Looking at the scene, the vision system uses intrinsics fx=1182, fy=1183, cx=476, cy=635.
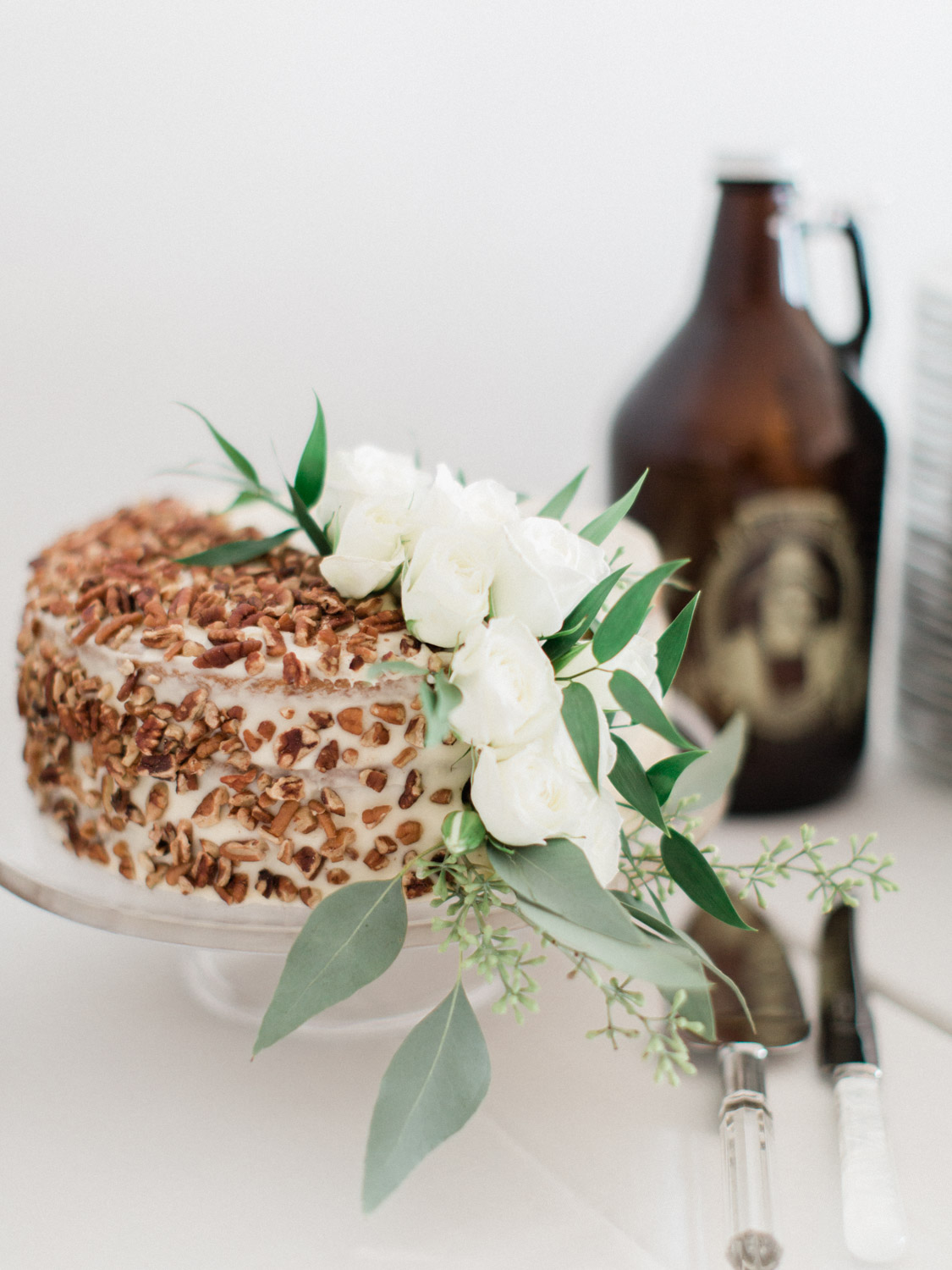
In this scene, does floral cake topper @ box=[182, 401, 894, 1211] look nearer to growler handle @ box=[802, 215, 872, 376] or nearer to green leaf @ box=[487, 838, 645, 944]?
green leaf @ box=[487, 838, 645, 944]

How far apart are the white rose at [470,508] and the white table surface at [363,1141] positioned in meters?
0.26

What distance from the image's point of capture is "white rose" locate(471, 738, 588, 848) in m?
0.41

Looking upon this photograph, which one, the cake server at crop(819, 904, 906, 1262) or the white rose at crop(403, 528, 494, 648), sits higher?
the white rose at crop(403, 528, 494, 648)

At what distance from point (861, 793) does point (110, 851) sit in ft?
1.76

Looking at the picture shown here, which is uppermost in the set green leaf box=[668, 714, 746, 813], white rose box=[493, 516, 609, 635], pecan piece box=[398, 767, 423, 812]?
white rose box=[493, 516, 609, 635]

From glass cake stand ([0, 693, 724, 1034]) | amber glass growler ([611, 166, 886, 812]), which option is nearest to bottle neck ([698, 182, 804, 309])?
amber glass growler ([611, 166, 886, 812])

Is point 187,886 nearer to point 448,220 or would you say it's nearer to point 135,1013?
point 135,1013

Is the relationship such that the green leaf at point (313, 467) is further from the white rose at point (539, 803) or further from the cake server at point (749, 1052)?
the cake server at point (749, 1052)

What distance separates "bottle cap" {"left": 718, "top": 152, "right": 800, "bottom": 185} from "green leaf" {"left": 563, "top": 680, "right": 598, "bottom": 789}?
43cm

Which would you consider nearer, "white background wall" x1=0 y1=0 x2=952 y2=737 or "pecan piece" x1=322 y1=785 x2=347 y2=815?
"pecan piece" x1=322 y1=785 x2=347 y2=815

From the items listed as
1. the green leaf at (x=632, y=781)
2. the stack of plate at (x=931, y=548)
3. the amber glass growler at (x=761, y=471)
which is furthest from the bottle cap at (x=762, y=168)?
the green leaf at (x=632, y=781)

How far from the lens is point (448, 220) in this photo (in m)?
0.91

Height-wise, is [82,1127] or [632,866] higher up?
[632,866]

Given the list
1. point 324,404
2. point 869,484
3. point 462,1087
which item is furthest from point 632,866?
point 324,404
